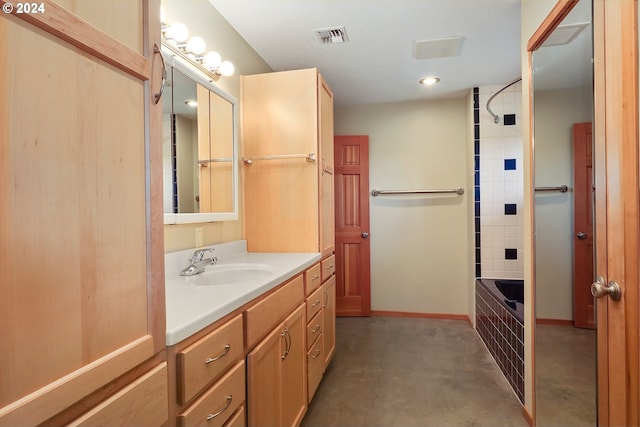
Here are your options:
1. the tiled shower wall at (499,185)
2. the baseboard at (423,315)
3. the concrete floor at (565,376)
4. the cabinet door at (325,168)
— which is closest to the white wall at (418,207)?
the baseboard at (423,315)

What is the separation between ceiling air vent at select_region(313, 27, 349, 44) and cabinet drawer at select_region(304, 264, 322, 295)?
1.48 m

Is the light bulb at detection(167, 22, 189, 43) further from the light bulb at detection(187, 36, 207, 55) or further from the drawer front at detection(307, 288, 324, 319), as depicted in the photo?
the drawer front at detection(307, 288, 324, 319)

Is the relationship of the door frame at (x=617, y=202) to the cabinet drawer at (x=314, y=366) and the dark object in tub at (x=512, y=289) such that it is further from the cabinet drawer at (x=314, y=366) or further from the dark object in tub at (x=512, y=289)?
the dark object in tub at (x=512, y=289)

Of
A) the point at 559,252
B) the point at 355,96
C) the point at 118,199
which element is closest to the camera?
the point at 118,199

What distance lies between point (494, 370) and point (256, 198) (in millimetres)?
2093

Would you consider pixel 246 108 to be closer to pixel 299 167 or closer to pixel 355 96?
pixel 299 167

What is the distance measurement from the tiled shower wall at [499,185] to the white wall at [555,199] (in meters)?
1.57

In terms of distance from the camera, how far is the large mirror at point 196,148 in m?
1.52

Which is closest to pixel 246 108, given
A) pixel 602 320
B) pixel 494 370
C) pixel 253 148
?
pixel 253 148

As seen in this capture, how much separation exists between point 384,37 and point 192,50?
4.07ft

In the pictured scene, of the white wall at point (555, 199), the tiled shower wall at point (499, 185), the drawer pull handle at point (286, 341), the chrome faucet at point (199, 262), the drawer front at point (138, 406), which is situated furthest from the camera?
the tiled shower wall at point (499, 185)

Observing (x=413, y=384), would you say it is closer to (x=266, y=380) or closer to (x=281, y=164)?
(x=266, y=380)

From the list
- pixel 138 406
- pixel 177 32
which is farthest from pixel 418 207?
pixel 138 406

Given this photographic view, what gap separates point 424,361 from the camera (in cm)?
246
